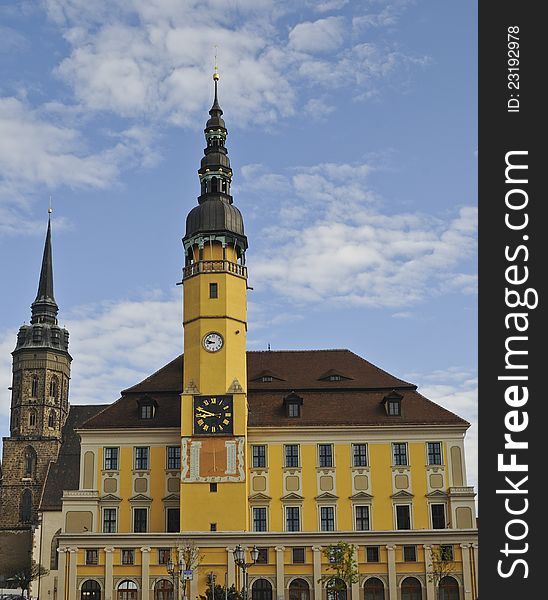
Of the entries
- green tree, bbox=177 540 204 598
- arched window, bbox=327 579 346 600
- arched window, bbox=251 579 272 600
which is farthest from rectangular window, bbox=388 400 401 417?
green tree, bbox=177 540 204 598

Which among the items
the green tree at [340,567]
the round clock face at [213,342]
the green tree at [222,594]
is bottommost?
the green tree at [222,594]

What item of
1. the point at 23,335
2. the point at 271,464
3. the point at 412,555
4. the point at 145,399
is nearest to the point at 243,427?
the point at 271,464

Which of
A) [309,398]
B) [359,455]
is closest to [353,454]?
[359,455]

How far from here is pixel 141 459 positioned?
6175cm

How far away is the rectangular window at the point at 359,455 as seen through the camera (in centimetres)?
6147

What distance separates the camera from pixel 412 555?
58531mm

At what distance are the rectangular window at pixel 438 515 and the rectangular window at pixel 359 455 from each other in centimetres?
493

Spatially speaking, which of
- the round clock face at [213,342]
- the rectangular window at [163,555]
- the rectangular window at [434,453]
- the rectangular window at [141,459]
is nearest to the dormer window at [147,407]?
the rectangular window at [141,459]

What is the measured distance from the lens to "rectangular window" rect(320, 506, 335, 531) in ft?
199

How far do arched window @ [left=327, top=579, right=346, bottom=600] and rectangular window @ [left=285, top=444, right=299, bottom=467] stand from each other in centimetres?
770

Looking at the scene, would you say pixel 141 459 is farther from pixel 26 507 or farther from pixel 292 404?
pixel 26 507

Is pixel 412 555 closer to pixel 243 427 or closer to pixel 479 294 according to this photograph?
pixel 243 427

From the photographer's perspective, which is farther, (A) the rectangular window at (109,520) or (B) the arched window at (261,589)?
(A) the rectangular window at (109,520)

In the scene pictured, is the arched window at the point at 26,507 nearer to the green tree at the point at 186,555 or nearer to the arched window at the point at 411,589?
the green tree at the point at 186,555
